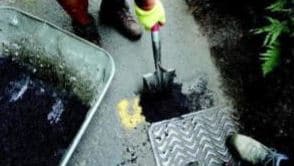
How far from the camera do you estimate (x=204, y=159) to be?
10.7 ft

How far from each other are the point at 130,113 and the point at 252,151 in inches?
38.0

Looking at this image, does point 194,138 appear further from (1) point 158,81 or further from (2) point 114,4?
(2) point 114,4

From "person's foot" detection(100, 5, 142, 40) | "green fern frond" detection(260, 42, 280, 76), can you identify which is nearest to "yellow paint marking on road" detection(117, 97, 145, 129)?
"person's foot" detection(100, 5, 142, 40)

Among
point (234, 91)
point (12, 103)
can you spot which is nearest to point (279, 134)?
point (234, 91)

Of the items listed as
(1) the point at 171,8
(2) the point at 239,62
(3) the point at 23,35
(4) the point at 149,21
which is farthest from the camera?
(1) the point at 171,8

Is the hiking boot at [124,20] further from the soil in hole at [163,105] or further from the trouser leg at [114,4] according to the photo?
the soil in hole at [163,105]

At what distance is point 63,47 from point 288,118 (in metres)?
1.70

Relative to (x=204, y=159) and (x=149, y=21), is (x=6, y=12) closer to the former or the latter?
(x=149, y=21)

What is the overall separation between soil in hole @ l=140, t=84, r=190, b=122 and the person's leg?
700mm

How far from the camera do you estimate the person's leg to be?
3412 mm

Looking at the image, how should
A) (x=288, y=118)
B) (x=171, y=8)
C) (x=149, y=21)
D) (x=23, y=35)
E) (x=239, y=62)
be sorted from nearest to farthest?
1. (x=149, y=21)
2. (x=288, y=118)
3. (x=23, y=35)
4. (x=239, y=62)
5. (x=171, y=8)

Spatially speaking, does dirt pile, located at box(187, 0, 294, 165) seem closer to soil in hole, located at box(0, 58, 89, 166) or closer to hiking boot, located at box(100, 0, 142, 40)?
hiking boot, located at box(100, 0, 142, 40)

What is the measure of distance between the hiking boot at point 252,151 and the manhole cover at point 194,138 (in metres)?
0.13

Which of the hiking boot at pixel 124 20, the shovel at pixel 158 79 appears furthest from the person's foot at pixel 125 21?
the shovel at pixel 158 79
